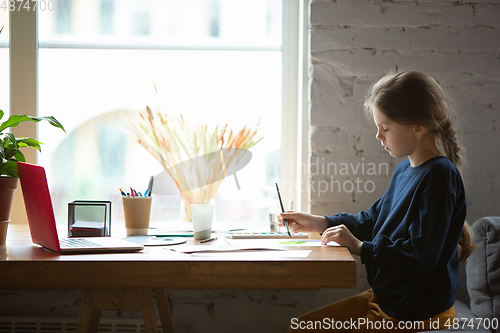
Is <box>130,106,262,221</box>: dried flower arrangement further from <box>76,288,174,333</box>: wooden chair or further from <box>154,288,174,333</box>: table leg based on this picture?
<box>76,288,174,333</box>: wooden chair

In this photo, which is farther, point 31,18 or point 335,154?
point 31,18

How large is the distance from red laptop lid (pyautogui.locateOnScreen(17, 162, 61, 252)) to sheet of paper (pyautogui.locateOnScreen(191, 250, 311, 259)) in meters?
0.38

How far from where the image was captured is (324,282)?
1041mm

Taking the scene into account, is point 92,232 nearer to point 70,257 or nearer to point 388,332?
point 70,257

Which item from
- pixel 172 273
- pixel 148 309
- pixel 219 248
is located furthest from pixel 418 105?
pixel 148 309

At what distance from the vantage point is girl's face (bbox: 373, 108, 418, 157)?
1.31 m

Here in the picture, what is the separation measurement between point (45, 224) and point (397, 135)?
41.8 inches

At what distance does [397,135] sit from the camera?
A: 1312 mm

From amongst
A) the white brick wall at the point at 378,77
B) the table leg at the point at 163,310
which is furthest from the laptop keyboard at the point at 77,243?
the white brick wall at the point at 378,77

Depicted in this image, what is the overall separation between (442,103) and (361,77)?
50 cm

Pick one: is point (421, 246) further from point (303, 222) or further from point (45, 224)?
point (45, 224)

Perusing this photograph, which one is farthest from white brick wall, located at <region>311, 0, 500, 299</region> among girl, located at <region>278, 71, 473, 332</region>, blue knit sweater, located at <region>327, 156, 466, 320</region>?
blue knit sweater, located at <region>327, 156, 466, 320</region>

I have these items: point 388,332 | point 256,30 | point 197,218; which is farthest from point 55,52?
point 388,332

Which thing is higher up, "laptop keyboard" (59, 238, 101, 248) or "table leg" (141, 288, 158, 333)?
"laptop keyboard" (59, 238, 101, 248)
